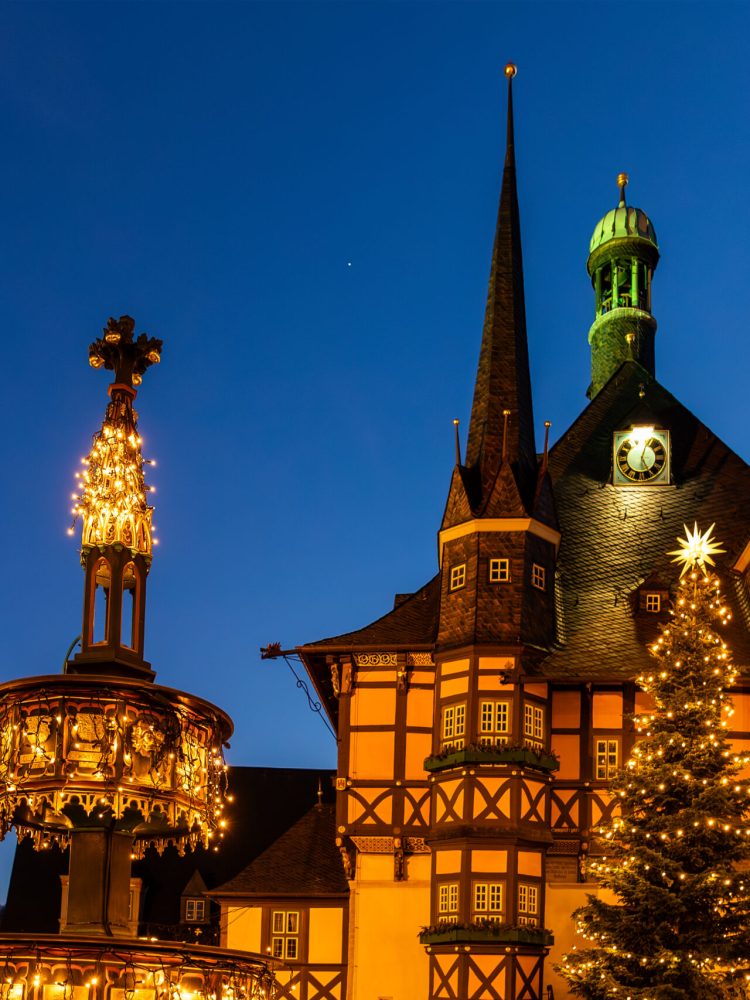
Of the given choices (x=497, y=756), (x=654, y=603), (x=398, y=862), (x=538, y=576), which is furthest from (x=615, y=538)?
(x=398, y=862)

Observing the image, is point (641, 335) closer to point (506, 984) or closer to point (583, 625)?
point (583, 625)

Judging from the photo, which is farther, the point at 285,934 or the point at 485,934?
the point at 285,934

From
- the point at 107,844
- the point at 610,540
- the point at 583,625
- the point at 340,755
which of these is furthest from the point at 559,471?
the point at 107,844

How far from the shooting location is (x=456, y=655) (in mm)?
36844

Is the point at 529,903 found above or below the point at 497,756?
below

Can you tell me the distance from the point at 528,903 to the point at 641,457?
13.2 metres

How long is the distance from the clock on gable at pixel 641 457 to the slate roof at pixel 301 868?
39.3ft

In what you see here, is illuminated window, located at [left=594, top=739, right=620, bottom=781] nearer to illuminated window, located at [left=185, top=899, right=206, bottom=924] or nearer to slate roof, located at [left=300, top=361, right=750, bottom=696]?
slate roof, located at [left=300, top=361, right=750, bottom=696]

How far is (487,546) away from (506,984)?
391 inches

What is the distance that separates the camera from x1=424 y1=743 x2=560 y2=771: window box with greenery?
1390 inches

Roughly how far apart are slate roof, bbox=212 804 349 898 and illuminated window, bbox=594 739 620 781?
288 inches

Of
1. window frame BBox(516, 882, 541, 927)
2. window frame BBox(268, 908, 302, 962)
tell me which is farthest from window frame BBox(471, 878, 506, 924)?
window frame BBox(268, 908, 302, 962)

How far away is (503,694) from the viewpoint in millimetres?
36156

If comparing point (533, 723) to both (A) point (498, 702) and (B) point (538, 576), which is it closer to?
(A) point (498, 702)
